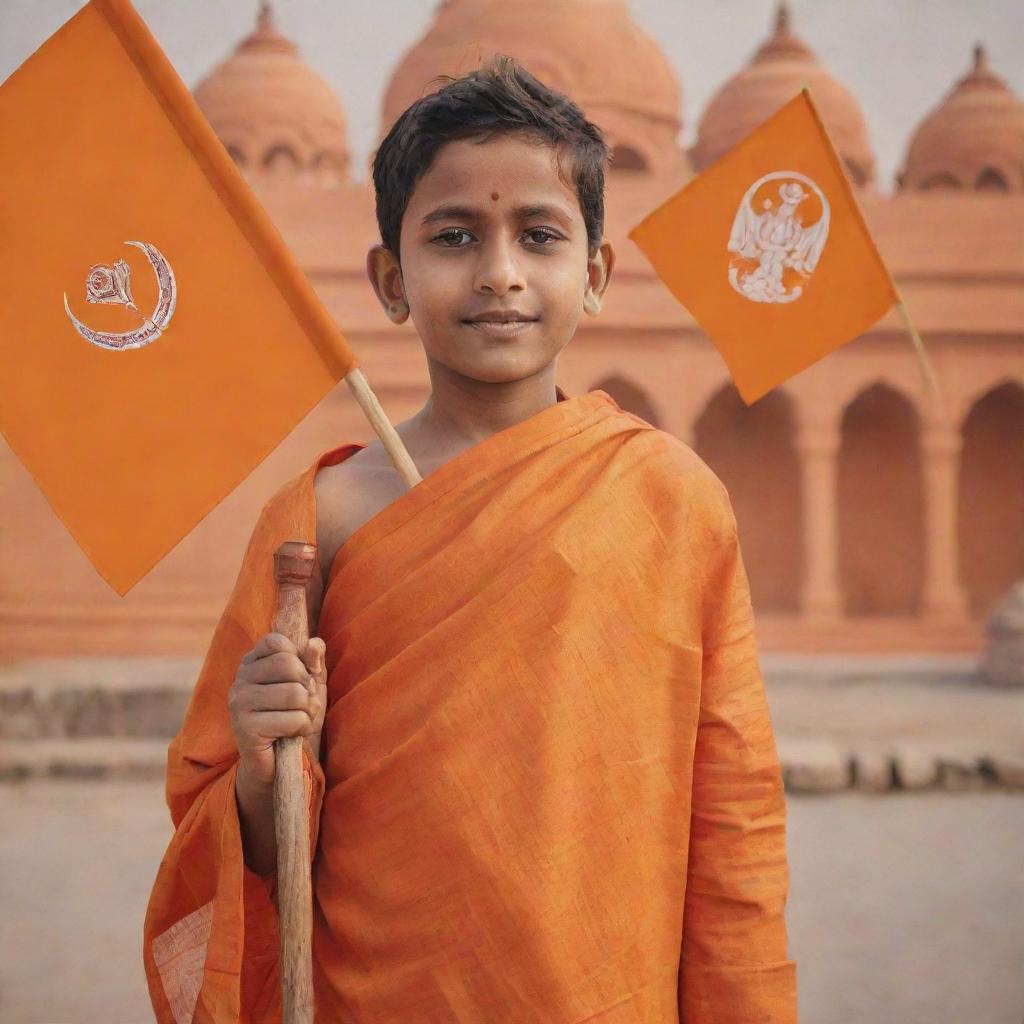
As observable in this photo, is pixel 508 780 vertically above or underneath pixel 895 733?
underneath

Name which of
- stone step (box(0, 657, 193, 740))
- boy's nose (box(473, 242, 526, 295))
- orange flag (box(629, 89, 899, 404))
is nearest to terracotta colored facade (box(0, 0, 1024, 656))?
stone step (box(0, 657, 193, 740))

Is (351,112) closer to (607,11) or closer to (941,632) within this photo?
(607,11)

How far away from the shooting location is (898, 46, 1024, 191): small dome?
Result: 1062 cm

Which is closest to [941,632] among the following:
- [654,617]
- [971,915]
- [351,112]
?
[971,915]

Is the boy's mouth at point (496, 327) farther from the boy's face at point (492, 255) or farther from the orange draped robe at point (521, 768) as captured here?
the orange draped robe at point (521, 768)

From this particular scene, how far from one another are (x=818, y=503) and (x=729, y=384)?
1.20m

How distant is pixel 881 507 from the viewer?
10062 millimetres

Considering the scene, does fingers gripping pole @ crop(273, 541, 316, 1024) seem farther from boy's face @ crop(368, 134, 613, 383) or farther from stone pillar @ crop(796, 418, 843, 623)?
stone pillar @ crop(796, 418, 843, 623)

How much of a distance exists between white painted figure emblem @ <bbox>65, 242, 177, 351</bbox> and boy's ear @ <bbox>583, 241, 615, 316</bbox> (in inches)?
18.1

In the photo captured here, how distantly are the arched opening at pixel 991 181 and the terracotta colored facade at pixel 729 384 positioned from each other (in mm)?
20

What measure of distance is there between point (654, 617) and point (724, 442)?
9212 millimetres

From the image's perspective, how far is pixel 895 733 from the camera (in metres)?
7.06

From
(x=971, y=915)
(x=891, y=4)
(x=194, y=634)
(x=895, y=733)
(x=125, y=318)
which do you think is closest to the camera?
(x=125, y=318)

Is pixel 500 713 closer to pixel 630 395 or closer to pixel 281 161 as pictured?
pixel 630 395
